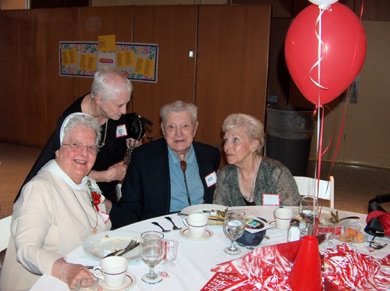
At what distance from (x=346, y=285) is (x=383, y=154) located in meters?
6.54

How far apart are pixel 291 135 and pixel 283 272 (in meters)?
4.45

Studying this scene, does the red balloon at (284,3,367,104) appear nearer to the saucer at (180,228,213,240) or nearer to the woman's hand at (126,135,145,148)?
the saucer at (180,228,213,240)

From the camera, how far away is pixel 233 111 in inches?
235

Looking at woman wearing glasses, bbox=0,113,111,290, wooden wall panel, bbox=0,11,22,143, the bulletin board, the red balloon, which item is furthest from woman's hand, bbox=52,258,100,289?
wooden wall panel, bbox=0,11,22,143

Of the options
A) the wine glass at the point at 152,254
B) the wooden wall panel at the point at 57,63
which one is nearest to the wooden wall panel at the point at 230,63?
the wooden wall panel at the point at 57,63

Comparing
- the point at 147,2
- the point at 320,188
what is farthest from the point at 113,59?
the point at 320,188

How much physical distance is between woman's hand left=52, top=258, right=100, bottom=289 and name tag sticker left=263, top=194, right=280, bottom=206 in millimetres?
1289

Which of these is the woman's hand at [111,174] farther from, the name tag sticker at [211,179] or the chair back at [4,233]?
the chair back at [4,233]

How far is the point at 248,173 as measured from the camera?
2727mm

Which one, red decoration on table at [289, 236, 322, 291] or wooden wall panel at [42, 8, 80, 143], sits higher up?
wooden wall panel at [42, 8, 80, 143]

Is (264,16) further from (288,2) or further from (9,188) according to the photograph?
(9,188)

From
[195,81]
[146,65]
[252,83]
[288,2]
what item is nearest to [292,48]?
[252,83]

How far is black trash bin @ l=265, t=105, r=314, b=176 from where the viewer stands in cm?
577

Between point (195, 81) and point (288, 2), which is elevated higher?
point (288, 2)
